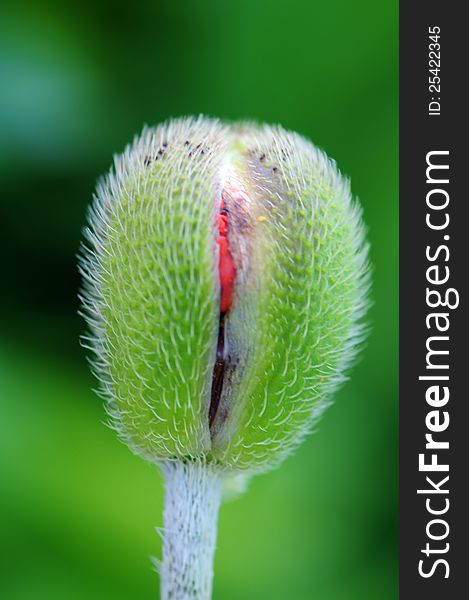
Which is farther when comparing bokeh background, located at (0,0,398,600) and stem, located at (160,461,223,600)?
bokeh background, located at (0,0,398,600)

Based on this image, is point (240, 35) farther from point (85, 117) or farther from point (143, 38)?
point (85, 117)

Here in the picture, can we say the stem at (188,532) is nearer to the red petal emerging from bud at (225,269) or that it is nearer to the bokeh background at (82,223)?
the red petal emerging from bud at (225,269)

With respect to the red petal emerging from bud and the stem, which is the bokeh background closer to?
the stem

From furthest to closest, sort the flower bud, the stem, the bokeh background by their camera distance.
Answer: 1. the bokeh background
2. the stem
3. the flower bud

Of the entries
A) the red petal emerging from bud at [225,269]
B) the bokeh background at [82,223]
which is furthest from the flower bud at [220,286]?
the bokeh background at [82,223]

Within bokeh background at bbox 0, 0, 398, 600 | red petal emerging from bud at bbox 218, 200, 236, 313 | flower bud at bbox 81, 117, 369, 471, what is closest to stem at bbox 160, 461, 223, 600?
flower bud at bbox 81, 117, 369, 471

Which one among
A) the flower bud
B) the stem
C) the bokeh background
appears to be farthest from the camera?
the bokeh background

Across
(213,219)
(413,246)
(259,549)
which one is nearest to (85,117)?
(413,246)
